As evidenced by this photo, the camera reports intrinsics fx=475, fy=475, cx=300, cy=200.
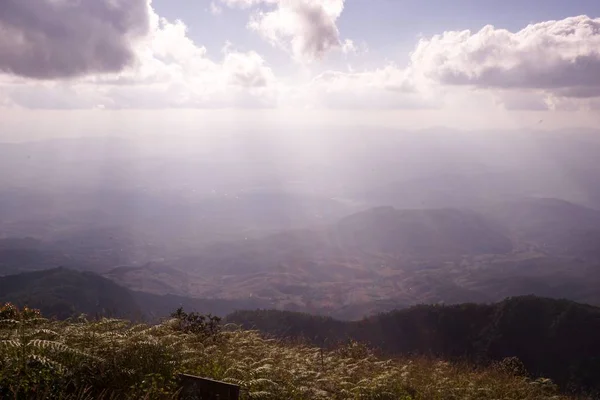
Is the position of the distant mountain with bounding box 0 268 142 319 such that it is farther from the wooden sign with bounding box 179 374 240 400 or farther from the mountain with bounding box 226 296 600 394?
the wooden sign with bounding box 179 374 240 400

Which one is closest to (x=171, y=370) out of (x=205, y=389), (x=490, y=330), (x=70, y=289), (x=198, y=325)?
(x=205, y=389)

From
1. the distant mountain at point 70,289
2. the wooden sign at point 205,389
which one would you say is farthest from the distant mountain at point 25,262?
the wooden sign at point 205,389

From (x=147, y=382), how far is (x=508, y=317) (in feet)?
167

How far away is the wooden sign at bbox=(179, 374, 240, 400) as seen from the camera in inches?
240

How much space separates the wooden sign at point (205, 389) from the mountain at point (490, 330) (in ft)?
110

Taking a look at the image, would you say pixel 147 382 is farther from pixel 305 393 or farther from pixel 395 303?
pixel 395 303

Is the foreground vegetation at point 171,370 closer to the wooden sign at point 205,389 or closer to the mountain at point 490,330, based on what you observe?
the wooden sign at point 205,389

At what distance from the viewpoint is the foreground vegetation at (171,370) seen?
240 inches

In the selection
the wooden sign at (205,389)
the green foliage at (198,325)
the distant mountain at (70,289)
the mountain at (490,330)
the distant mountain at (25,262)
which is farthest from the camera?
the distant mountain at (25,262)

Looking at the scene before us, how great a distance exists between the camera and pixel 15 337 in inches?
279

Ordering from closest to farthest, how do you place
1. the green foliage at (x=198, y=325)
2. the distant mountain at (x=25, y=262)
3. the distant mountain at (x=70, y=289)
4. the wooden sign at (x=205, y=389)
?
the wooden sign at (x=205, y=389)
the green foliage at (x=198, y=325)
the distant mountain at (x=70, y=289)
the distant mountain at (x=25, y=262)

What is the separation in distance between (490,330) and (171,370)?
160 feet

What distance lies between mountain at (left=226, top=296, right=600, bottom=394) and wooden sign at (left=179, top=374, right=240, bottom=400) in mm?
33464

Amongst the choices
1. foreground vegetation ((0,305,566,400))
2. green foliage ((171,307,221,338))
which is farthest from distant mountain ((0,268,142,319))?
foreground vegetation ((0,305,566,400))
